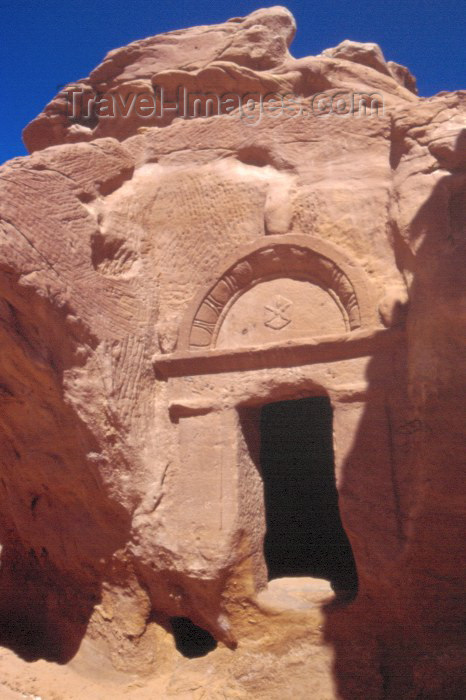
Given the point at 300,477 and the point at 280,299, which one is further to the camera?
the point at 300,477

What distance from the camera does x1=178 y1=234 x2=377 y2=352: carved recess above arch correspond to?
5598mm

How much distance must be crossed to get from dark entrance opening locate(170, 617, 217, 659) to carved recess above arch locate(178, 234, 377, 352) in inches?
107

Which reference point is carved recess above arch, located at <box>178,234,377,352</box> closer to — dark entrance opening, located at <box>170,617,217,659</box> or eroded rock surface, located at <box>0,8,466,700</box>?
eroded rock surface, located at <box>0,8,466,700</box>

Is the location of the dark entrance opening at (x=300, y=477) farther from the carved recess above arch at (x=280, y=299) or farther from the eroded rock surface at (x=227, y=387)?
the carved recess above arch at (x=280, y=299)

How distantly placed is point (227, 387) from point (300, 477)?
9.83 ft

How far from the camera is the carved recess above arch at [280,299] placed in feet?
18.4

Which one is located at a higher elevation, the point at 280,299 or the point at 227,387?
the point at 280,299

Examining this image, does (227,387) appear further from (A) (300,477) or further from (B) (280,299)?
(A) (300,477)

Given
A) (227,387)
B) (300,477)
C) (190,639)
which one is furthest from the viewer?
(300,477)

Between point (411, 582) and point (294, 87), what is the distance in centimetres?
518

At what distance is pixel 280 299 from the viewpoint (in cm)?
589

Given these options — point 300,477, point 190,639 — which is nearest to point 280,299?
point 300,477

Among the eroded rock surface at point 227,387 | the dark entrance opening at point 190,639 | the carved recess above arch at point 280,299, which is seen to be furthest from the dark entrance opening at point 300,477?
the carved recess above arch at point 280,299

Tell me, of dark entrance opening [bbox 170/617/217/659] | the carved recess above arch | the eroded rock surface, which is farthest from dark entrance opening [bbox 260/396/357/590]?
the carved recess above arch
